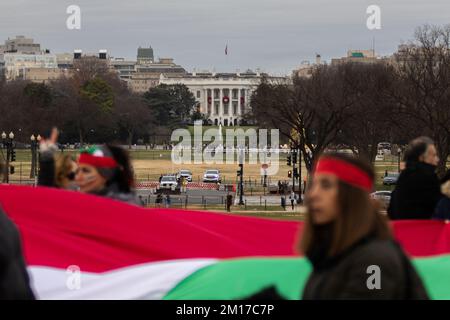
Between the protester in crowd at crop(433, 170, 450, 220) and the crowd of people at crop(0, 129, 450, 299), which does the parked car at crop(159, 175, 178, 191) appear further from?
the crowd of people at crop(0, 129, 450, 299)

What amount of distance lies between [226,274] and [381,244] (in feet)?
9.45

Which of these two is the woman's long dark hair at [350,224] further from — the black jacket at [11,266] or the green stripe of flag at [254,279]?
the green stripe of flag at [254,279]

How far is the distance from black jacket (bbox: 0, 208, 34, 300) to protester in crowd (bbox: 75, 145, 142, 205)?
12.0 feet

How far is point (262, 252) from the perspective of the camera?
8.70m

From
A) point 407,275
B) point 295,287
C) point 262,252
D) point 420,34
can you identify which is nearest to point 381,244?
point 407,275

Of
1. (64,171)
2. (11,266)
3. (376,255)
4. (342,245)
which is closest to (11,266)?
(11,266)

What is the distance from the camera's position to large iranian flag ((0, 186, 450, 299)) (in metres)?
7.74

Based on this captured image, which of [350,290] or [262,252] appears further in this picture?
[262,252]

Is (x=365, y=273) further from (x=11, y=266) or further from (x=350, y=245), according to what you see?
(x=11, y=266)

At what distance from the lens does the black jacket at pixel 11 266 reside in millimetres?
4988

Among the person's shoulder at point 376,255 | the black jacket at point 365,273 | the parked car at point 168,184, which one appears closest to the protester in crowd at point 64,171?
the black jacket at point 365,273

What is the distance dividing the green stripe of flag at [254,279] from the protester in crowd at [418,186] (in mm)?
1774
